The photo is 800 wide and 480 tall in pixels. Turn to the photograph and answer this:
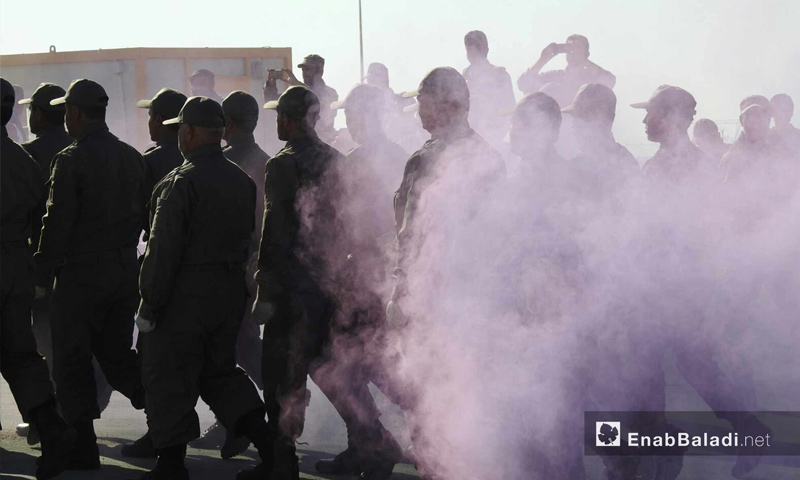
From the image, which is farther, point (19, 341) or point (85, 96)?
point (85, 96)

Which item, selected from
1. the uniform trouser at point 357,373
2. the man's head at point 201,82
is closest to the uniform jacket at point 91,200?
the uniform trouser at point 357,373

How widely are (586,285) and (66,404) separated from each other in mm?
2846

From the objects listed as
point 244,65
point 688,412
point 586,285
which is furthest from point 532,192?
point 244,65

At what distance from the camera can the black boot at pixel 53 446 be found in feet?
17.5

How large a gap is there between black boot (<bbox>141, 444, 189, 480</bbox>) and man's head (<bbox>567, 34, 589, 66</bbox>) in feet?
17.5

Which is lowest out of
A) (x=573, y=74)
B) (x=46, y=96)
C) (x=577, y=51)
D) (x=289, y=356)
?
(x=289, y=356)

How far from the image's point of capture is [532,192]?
502 centimetres

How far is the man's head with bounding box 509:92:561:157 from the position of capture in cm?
507

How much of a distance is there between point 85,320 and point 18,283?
1.32ft

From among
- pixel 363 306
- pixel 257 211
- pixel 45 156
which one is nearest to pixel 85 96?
pixel 45 156

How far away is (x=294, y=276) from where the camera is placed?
5.39m

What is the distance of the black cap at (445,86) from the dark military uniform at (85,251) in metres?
1.81

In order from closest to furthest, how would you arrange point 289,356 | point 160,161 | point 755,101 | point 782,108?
point 289,356, point 160,161, point 755,101, point 782,108

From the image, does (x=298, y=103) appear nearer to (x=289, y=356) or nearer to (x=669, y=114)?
(x=289, y=356)
